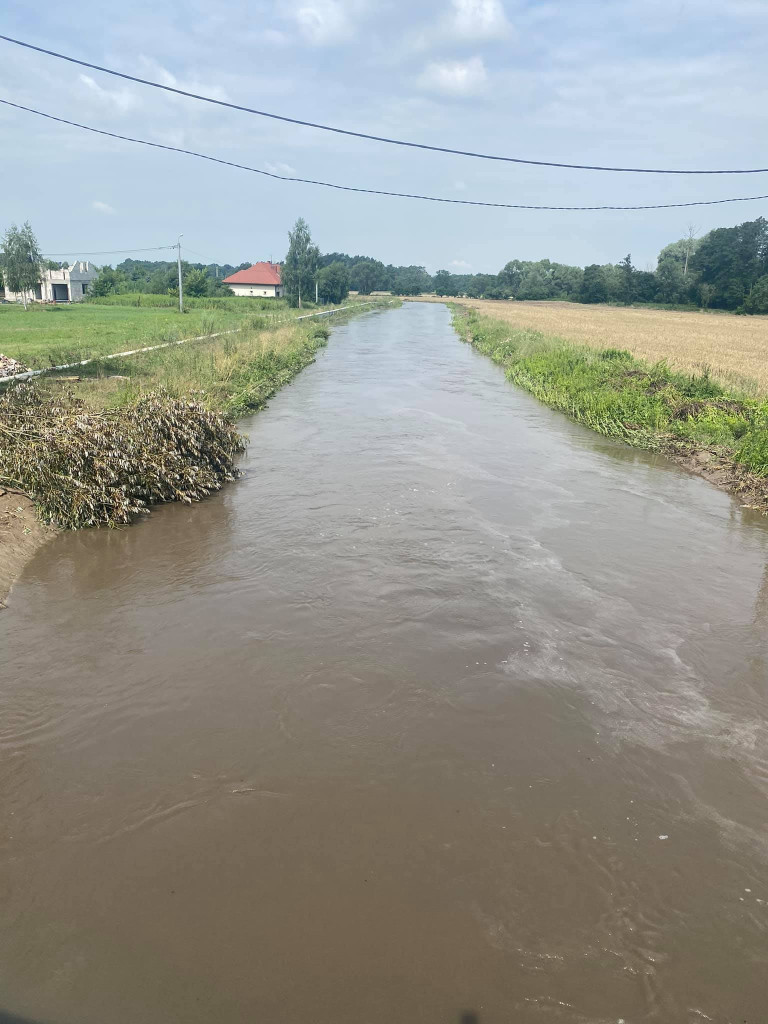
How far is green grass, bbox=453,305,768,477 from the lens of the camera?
1394 centimetres

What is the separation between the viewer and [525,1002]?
328 centimetres

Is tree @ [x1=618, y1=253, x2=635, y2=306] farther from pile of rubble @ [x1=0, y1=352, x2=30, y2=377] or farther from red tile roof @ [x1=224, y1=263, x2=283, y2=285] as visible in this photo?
pile of rubble @ [x1=0, y1=352, x2=30, y2=377]

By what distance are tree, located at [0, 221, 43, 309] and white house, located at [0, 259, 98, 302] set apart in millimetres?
25785

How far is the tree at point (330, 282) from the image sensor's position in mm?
83562

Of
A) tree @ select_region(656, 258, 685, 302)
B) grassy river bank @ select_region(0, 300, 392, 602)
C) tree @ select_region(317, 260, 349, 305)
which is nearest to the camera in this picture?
grassy river bank @ select_region(0, 300, 392, 602)

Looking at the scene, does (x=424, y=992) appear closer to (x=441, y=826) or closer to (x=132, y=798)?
(x=441, y=826)

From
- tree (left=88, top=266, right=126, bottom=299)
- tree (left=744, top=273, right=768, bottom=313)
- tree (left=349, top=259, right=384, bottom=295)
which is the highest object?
tree (left=349, top=259, right=384, bottom=295)

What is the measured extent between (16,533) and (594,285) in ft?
334

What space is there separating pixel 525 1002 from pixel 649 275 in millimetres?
98125

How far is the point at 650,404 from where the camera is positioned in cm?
1683

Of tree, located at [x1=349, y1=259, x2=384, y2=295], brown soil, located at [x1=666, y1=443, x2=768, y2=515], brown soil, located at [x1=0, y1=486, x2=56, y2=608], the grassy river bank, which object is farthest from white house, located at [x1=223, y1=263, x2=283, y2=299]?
brown soil, located at [x1=0, y1=486, x2=56, y2=608]

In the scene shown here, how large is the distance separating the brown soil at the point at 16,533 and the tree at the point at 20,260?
54136 mm

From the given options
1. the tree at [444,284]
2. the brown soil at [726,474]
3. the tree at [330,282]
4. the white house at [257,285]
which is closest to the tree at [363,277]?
the tree at [444,284]

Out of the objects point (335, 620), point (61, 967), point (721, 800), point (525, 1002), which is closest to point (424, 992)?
point (525, 1002)
